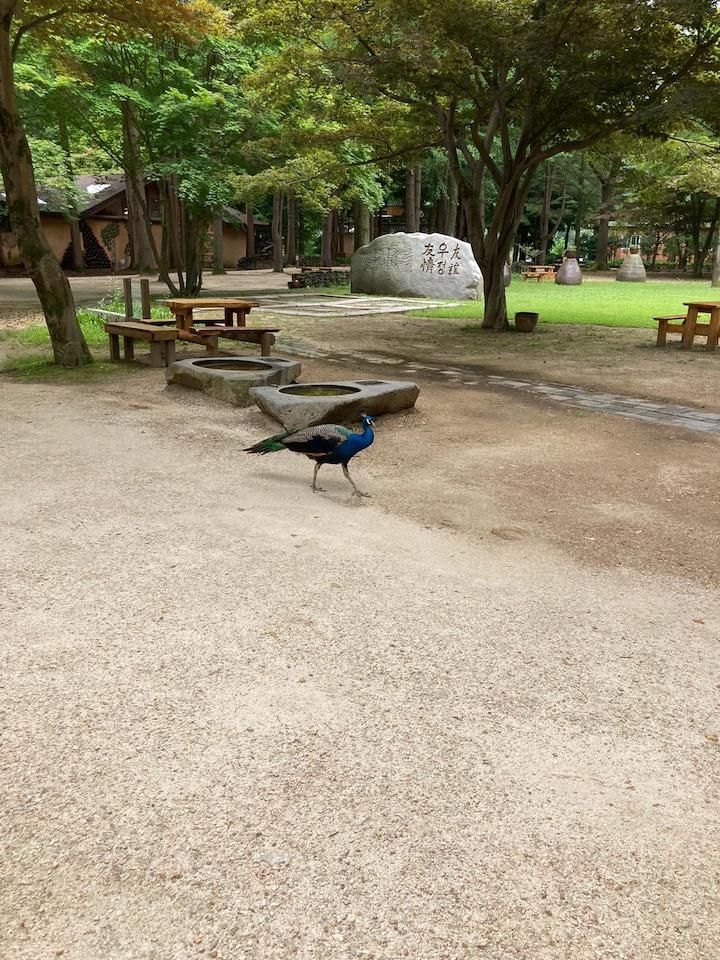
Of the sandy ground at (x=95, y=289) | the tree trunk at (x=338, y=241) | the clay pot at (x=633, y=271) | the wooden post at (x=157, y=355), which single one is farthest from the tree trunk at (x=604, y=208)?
the wooden post at (x=157, y=355)

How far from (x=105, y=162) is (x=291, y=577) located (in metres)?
25.8

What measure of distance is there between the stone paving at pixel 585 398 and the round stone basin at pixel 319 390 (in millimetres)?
2405

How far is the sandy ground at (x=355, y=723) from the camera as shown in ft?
5.76

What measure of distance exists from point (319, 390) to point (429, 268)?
15.5 m

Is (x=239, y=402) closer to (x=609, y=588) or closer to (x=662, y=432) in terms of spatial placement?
(x=662, y=432)

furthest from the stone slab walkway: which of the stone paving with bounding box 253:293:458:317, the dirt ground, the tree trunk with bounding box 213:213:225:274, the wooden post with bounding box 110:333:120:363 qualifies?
the tree trunk with bounding box 213:213:225:274

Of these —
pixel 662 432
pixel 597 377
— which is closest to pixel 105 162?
pixel 597 377

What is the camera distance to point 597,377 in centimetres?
906

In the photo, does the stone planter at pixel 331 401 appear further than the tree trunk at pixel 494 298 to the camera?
No

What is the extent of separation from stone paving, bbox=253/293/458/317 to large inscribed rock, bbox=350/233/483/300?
0.65 meters

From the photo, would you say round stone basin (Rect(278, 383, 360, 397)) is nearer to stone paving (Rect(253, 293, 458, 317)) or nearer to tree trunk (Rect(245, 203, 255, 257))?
stone paving (Rect(253, 293, 458, 317))

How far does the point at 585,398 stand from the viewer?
25.7 feet

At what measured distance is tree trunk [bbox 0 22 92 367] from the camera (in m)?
7.73

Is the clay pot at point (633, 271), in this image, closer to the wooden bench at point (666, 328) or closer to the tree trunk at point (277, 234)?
the tree trunk at point (277, 234)
